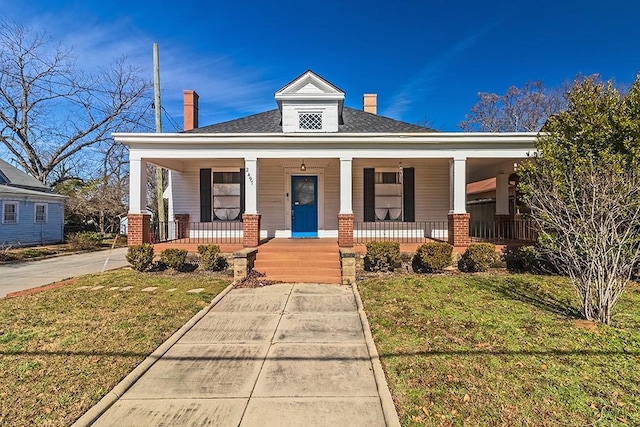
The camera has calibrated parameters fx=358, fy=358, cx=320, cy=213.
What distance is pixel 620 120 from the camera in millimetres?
6652

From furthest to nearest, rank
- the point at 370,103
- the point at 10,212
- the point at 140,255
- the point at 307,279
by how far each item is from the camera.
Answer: the point at 10,212 < the point at 370,103 < the point at 140,255 < the point at 307,279

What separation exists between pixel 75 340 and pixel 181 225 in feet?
26.6

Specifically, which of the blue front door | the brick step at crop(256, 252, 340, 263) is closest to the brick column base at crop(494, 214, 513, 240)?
the blue front door

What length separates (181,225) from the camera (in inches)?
493

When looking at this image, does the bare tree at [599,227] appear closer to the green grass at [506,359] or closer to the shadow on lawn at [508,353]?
the green grass at [506,359]

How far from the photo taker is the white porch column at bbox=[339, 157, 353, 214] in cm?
1009

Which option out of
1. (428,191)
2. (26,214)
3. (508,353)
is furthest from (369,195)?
(26,214)

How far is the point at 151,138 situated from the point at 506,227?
12020 mm

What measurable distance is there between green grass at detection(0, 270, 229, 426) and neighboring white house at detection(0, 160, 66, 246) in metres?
15.1

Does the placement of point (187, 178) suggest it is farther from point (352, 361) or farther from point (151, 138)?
point (352, 361)

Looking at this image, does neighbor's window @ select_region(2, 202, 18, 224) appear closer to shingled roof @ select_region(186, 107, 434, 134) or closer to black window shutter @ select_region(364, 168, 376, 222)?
shingled roof @ select_region(186, 107, 434, 134)

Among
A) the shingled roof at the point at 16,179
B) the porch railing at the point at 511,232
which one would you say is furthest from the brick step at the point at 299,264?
the shingled roof at the point at 16,179

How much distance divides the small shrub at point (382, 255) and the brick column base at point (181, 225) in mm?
6886

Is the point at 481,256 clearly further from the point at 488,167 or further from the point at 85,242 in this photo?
the point at 85,242
